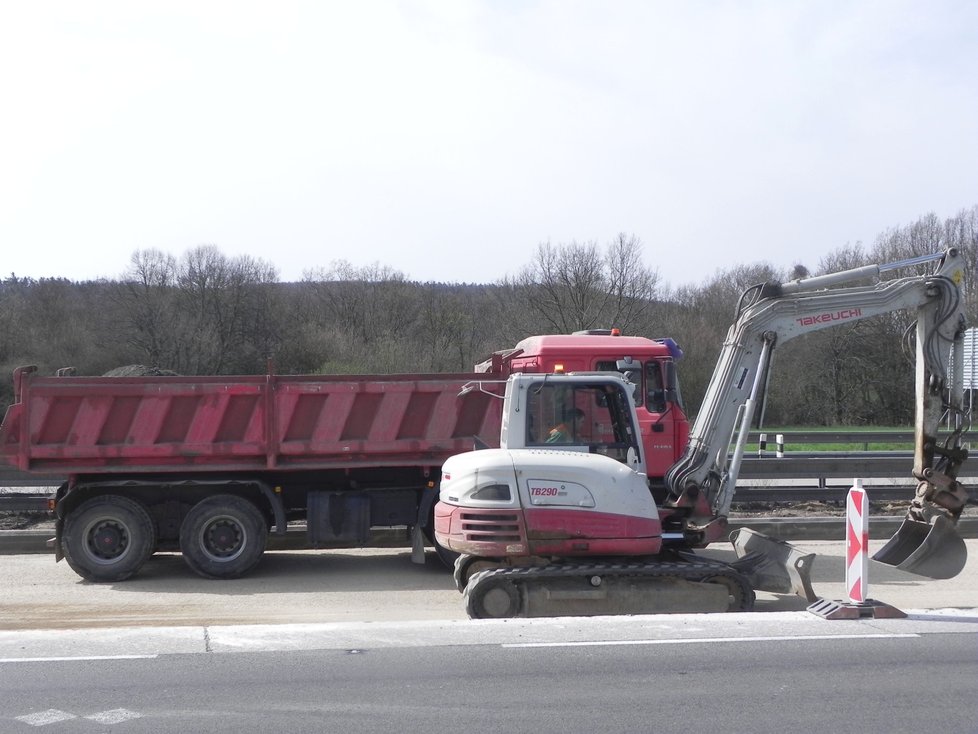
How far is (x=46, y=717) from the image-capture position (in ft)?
18.8

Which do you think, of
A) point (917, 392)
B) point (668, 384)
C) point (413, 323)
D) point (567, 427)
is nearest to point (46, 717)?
point (567, 427)

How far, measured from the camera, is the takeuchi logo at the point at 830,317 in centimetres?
1051

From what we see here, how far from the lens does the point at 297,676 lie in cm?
660

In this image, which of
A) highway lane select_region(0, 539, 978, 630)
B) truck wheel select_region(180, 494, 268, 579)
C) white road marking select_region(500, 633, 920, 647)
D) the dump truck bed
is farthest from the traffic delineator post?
truck wheel select_region(180, 494, 268, 579)

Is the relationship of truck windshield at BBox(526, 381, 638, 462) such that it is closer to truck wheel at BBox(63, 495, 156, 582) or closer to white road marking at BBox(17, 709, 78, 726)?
white road marking at BBox(17, 709, 78, 726)

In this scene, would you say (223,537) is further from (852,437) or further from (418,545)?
(852,437)

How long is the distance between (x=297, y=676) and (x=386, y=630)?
1.46 meters

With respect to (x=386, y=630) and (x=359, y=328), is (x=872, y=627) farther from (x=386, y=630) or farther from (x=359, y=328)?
(x=359, y=328)

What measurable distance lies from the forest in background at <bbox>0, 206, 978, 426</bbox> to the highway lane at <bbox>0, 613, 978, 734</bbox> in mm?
26228

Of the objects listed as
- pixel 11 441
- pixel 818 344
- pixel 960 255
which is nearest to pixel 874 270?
pixel 960 255

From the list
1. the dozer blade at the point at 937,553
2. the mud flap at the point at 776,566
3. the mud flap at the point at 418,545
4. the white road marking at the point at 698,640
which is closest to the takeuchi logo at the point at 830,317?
the dozer blade at the point at 937,553

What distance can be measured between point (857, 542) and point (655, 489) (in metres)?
3.03

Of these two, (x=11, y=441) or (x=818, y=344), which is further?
(x=818, y=344)

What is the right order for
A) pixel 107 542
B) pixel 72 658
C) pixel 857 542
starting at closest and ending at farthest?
pixel 72 658 < pixel 857 542 < pixel 107 542
